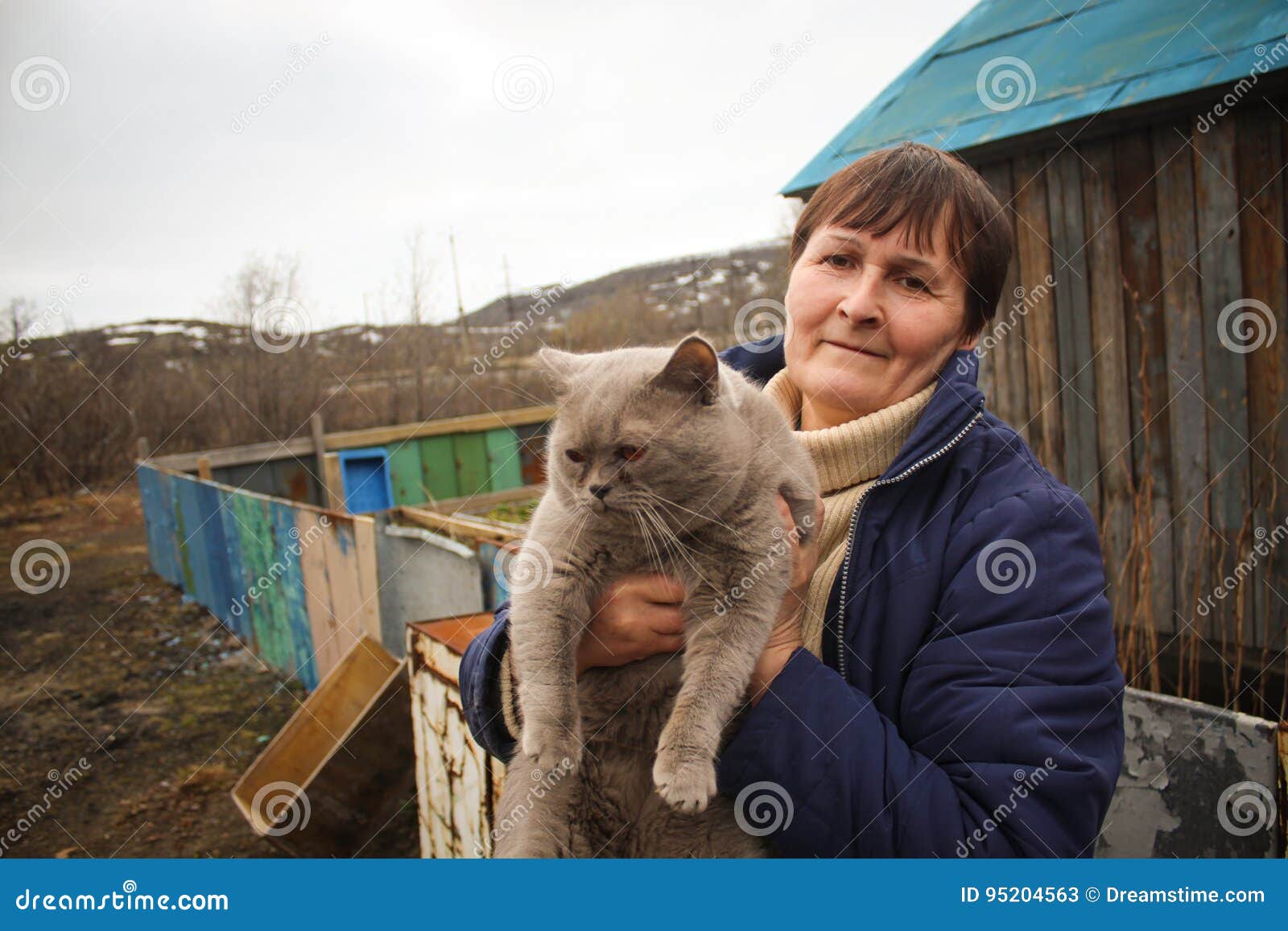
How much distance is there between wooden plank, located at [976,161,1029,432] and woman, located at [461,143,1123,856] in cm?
251

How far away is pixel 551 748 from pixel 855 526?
0.76 meters

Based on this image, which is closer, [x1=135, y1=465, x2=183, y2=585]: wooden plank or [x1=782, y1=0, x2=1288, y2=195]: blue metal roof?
[x1=782, y1=0, x2=1288, y2=195]: blue metal roof

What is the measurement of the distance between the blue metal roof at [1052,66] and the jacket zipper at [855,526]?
8.27 ft

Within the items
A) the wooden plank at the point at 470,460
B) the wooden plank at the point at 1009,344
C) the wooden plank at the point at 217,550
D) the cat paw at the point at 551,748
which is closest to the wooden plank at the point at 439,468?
the wooden plank at the point at 470,460

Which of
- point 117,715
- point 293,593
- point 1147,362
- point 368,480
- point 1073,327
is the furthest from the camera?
point 368,480

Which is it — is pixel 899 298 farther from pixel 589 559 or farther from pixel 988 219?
pixel 589 559

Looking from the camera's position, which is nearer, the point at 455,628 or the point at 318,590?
the point at 455,628

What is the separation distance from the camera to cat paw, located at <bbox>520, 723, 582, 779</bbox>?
161 cm

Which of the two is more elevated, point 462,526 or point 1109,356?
point 1109,356

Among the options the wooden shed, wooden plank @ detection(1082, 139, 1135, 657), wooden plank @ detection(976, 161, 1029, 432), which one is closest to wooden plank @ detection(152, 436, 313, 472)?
the wooden shed

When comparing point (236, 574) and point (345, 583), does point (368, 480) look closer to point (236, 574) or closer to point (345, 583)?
point (236, 574)

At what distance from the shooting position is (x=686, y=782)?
4.97 ft

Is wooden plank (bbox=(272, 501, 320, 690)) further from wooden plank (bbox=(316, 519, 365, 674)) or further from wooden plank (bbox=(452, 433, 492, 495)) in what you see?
wooden plank (bbox=(452, 433, 492, 495))

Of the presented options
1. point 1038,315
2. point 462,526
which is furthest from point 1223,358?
point 462,526
